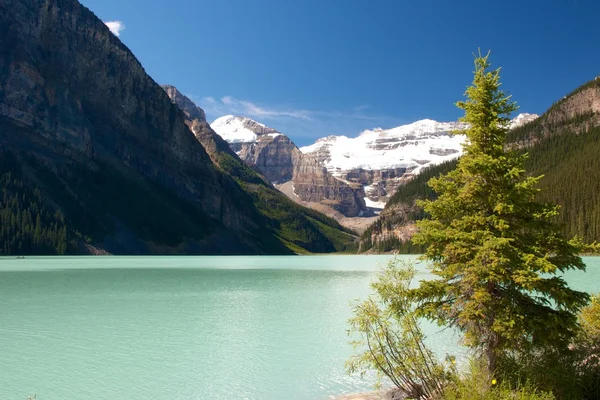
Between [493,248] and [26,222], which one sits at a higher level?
[26,222]

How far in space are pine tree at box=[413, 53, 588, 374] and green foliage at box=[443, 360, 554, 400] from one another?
21.2 inches

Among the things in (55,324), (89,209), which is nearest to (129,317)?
(55,324)

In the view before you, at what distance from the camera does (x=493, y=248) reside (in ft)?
38.1

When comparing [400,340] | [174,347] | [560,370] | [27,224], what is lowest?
[174,347]

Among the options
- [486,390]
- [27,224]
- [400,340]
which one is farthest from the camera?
[27,224]

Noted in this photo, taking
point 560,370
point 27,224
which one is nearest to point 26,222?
point 27,224

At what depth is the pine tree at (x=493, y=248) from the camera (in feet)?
37.3

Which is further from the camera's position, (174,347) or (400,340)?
(174,347)

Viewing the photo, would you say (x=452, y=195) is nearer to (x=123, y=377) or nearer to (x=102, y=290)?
(x=123, y=377)

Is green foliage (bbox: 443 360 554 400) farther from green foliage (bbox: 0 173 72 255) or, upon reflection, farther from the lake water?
green foliage (bbox: 0 173 72 255)

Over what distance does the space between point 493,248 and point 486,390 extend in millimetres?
3204

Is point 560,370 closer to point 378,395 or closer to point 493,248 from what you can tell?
point 493,248

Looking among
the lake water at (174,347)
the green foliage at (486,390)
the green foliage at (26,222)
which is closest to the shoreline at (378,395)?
the lake water at (174,347)

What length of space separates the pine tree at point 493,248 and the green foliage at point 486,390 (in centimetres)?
54
